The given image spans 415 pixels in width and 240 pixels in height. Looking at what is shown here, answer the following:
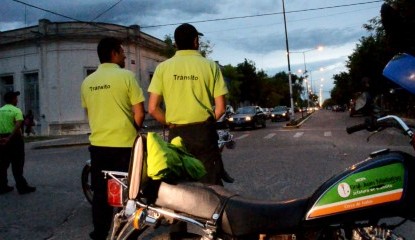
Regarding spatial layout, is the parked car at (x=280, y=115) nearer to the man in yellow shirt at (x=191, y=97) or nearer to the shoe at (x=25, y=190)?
the shoe at (x=25, y=190)

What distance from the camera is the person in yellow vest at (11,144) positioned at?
25.3 feet

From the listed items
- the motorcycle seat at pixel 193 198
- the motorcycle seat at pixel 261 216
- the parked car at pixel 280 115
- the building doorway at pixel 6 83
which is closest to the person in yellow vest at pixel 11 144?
the motorcycle seat at pixel 193 198

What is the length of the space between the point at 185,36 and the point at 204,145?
0.97m

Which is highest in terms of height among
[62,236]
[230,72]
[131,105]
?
[230,72]

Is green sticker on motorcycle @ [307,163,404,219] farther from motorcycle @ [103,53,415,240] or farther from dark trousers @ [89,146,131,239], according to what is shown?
dark trousers @ [89,146,131,239]

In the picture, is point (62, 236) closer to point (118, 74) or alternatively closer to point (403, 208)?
point (118, 74)

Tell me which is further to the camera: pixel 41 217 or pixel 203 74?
pixel 41 217

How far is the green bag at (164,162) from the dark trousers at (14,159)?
5952 millimetres

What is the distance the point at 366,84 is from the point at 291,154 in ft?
31.8

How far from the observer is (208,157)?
12.1 feet

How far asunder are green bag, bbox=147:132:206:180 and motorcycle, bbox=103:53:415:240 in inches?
2.1

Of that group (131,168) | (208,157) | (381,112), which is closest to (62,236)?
(208,157)

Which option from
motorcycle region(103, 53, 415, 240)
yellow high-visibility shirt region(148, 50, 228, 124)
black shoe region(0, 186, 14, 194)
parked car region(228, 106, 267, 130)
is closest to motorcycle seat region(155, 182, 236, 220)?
motorcycle region(103, 53, 415, 240)

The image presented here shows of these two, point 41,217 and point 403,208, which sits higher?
point 403,208
